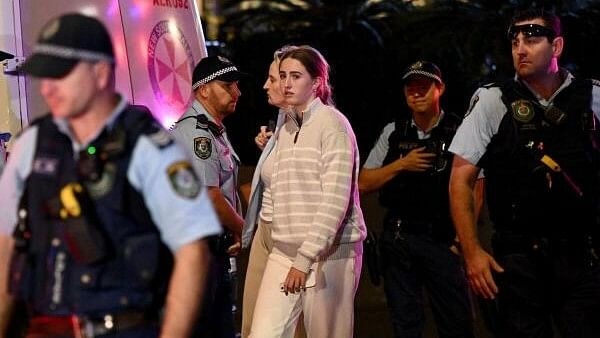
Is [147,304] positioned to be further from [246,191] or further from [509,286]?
[246,191]

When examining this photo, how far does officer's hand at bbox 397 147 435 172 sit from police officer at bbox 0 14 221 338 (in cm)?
378

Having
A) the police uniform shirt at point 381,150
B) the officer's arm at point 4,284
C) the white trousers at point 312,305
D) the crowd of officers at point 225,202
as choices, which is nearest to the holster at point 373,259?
the crowd of officers at point 225,202

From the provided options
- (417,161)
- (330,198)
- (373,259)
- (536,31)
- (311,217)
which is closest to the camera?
(536,31)

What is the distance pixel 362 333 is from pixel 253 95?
3412 mm

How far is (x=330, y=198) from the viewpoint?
6.12 meters

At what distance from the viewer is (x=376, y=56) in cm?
1192

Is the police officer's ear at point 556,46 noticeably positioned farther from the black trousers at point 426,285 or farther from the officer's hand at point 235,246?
the officer's hand at point 235,246

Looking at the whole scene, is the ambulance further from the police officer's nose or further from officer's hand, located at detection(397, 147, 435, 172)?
the police officer's nose

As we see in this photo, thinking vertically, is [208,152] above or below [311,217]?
above

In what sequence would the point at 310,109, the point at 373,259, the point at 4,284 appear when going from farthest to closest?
1. the point at 373,259
2. the point at 310,109
3. the point at 4,284

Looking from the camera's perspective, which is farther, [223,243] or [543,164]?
[223,243]

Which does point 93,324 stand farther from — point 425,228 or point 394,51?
point 394,51

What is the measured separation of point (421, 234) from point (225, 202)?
1312mm

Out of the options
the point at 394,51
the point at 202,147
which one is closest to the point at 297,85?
the point at 202,147
